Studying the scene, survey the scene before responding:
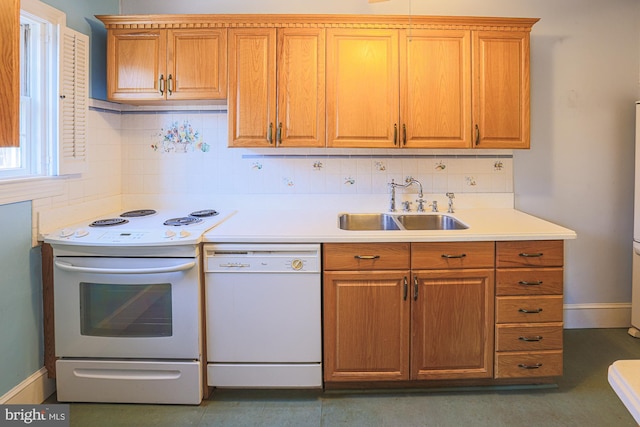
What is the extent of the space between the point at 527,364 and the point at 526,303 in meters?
0.32

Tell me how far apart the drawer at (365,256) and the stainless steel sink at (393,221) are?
534 mm

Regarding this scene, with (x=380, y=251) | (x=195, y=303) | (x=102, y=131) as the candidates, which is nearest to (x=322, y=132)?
(x=380, y=251)

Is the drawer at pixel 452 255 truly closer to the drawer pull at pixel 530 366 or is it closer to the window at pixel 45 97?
the drawer pull at pixel 530 366

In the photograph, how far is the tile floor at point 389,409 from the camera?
7.07ft

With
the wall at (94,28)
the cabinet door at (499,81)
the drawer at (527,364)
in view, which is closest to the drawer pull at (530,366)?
the drawer at (527,364)

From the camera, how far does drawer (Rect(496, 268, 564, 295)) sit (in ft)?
7.66

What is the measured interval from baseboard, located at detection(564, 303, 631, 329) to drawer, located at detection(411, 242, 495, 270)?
132 cm

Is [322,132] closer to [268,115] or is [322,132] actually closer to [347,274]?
[268,115]

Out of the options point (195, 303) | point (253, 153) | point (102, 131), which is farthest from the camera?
point (253, 153)

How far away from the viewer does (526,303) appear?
2.34 meters

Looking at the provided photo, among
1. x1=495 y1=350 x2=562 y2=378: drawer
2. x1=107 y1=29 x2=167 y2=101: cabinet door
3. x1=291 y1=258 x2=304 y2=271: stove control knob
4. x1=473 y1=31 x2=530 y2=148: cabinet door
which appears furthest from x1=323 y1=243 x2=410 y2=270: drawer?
x1=107 y1=29 x2=167 y2=101: cabinet door

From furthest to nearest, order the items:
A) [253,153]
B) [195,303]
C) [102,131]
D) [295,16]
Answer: [253,153] → [102,131] → [295,16] → [195,303]

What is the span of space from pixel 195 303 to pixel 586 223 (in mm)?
2642

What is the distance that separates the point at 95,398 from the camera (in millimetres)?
2297
